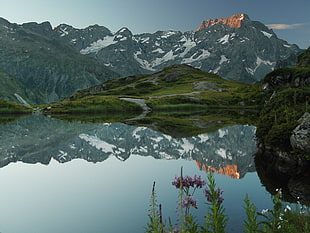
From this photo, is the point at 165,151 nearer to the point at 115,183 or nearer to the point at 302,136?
the point at 115,183

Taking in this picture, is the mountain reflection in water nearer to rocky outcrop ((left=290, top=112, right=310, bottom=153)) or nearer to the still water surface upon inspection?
the still water surface

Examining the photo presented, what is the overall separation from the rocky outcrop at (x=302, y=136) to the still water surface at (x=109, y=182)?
4.03 meters

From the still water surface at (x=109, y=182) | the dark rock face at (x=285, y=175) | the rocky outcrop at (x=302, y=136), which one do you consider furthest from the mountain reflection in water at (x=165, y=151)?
the rocky outcrop at (x=302, y=136)

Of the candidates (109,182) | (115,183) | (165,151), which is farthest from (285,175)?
(165,151)

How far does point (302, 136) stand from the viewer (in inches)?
908

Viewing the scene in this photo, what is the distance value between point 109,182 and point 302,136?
596 inches

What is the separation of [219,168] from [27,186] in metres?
15.0

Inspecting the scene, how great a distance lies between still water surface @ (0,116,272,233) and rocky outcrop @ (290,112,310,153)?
4028 millimetres

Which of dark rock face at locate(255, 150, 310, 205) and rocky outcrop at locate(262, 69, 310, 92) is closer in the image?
dark rock face at locate(255, 150, 310, 205)

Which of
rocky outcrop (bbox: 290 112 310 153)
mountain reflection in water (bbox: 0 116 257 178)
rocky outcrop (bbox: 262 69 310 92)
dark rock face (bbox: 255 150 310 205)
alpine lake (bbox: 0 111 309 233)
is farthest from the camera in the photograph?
rocky outcrop (bbox: 262 69 310 92)

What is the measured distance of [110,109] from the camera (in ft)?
472

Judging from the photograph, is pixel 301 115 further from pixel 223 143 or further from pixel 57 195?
pixel 57 195

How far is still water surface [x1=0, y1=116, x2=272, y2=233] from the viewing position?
14.7 m

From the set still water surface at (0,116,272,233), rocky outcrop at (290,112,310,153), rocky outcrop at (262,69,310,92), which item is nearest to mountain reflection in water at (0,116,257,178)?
still water surface at (0,116,272,233)
